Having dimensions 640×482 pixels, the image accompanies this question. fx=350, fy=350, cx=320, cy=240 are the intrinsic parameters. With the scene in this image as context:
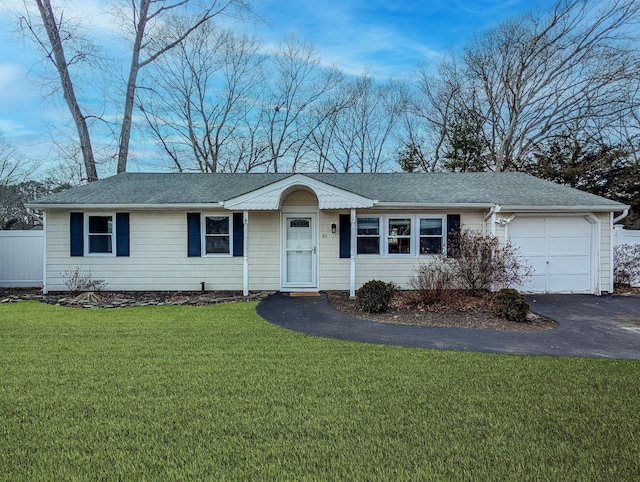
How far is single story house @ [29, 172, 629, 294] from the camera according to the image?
393 inches

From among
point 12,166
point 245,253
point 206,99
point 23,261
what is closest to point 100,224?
point 23,261

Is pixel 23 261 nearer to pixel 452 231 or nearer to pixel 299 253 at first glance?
pixel 299 253

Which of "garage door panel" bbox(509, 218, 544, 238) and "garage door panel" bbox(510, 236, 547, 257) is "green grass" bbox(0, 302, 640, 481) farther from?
"garage door panel" bbox(509, 218, 544, 238)

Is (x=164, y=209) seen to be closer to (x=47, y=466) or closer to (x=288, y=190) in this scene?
(x=288, y=190)

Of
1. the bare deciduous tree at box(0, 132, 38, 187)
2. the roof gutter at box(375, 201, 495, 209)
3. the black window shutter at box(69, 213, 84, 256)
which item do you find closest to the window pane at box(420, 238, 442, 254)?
the roof gutter at box(375, 201, 495, 209)

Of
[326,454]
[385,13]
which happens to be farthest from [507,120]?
[326,454]

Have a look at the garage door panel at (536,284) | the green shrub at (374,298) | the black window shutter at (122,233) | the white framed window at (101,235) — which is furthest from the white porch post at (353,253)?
the white framed window at (101,235)

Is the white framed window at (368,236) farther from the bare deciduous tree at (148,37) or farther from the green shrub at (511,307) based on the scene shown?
the bare deciduous tree at (148,37)

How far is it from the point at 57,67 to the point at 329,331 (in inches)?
711

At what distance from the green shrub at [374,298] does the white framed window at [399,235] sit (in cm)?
270

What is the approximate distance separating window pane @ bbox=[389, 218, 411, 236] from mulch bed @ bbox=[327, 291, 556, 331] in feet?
7.70

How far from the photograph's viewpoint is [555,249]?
1005 cm

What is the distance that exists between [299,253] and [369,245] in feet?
6.92

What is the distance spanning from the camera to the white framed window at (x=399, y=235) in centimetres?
1039
